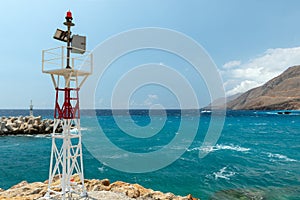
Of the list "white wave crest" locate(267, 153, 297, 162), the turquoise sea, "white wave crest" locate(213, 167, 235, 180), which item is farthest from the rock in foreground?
"white wave crest" locate(267, 153, 297, 162)

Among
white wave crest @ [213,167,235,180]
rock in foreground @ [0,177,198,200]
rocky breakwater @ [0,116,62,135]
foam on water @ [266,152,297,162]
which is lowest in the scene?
white wave crest @ [213,167,235,180]

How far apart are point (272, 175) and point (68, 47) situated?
2077 cm

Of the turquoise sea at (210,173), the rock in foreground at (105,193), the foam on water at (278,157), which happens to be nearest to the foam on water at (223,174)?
the turquoise sea at (210,173)

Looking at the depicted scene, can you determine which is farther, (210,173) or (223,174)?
(210,173)

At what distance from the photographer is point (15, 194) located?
11734 mm

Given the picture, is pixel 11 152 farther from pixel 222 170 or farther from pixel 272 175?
pixel 272 175

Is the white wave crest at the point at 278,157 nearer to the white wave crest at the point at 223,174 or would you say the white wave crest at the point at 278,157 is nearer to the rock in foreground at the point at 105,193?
the white wave crest at the point at 223,174

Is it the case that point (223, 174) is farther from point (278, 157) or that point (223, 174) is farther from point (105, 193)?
point (105, 193)

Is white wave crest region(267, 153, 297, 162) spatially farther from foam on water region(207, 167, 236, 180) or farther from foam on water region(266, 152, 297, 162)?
foam on water region(207, 167, 236, 180)

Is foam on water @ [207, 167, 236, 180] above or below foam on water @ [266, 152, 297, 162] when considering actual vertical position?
below

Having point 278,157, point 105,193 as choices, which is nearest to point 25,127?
point 105,193

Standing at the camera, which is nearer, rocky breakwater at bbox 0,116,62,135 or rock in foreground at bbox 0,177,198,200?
rock in foreground at bbox 0,177,198,200

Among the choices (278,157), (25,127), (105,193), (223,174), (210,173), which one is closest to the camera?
(105,193)

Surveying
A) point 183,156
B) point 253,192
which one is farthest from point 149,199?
point 183,156
